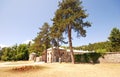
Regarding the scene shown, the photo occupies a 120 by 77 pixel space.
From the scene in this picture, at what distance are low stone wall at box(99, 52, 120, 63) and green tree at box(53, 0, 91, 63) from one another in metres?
7.14

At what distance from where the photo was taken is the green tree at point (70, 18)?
34969mm

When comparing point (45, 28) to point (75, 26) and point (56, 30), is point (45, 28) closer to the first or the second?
point (56, 30)

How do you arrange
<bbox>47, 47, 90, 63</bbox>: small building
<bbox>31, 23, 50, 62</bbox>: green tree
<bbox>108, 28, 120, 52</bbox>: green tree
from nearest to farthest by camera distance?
<bbox>47, 47, 90, 63</bbox>: small building < <bbox>31, 23, 50, 62</bbox>: green tree < <bbox>108, 28, 120, 52</bbox>: green tree

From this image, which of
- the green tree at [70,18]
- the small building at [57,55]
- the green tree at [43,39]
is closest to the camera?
the green tree at [70,18]

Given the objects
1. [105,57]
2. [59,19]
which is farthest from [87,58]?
[59,19]

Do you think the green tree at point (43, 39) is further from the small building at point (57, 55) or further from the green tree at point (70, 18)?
the green tree at point (70, 18)

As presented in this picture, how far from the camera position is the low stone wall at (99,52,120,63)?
117ft

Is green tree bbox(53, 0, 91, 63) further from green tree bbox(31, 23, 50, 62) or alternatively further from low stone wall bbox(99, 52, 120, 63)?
green tree bbox(31, 23, 50, 62)

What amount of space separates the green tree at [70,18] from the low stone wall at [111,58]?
281 inches

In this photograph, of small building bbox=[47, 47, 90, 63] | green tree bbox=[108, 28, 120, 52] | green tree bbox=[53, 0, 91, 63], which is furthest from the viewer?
green tree bbox=[108, 28, 120, 52]

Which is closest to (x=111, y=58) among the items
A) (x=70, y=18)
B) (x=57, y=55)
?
A: (x=70, y=18)

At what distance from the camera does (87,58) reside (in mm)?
A: 39781

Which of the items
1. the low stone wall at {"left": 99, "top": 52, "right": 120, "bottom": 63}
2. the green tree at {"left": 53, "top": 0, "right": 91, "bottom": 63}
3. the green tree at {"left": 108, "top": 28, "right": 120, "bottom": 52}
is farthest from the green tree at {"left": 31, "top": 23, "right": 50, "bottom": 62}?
the green tree at {"left": 108, "top": 28, "right": 120, "bottom": 52}

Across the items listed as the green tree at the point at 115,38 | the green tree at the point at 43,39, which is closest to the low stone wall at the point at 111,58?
the green tree at the point at 43,39
